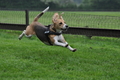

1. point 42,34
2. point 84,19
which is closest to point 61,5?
point 84,19

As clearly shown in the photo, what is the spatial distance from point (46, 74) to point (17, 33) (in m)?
6.78

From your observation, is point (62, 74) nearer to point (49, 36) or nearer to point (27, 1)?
point (49, 36)

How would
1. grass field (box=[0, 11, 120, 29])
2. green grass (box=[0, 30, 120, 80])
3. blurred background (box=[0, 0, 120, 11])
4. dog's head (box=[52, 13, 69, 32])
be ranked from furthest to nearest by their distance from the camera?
blurred background (box=[0, 0, 120, 11]), grass field (box=[0, 11, 120, 29]), dog's head (box=[52, 13, 69, 32]), green grass (box=[0, 30, 120, 80])

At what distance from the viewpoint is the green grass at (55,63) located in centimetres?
611

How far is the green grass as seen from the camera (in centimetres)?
611

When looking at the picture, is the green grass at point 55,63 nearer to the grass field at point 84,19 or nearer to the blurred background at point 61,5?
the grass field at point 84,19

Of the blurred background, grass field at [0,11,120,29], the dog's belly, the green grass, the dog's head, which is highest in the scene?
the dog's head

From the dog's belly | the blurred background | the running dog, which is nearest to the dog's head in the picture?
the running dog

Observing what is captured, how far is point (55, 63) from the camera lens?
716 cm

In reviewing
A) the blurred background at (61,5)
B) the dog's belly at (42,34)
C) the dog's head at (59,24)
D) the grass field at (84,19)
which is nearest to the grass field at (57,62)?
the dog's belly at (42,34)

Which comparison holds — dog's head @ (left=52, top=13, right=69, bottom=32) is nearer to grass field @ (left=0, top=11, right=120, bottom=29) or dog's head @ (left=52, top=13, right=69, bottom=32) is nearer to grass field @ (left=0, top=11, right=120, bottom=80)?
grass field @ (left=0, top=11, right=120, bottom=80)

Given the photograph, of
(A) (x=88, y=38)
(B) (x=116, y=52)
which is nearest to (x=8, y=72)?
(B) (x=116, y=52)

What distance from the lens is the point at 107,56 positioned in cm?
824

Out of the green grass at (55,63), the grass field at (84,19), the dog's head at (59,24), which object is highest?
the dog's head at (59,24)
